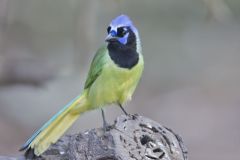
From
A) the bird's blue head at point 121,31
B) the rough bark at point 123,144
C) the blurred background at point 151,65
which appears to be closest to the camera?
the rough bark at point 123,144

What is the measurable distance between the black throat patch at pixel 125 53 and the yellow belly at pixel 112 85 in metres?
0.03

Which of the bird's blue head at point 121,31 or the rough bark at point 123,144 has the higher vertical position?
the bird's blue head at point 121,31

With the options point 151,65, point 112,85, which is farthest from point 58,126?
point 151,65

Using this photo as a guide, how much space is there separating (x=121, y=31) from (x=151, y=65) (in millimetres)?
7035

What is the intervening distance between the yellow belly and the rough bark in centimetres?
40

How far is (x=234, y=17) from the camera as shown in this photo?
1152cm

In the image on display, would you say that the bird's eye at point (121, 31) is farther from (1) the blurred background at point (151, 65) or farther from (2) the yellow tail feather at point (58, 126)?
(1) the blurred background at point (151, 65)

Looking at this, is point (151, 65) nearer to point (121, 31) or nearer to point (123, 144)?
point (121, 31)

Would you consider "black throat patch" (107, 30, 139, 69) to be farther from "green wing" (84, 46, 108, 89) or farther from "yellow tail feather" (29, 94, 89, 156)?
"yellow tail feather" (29, 94, 89, 156)

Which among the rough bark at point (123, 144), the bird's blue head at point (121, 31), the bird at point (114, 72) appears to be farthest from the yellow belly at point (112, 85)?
the rough bark at point (123, 144)

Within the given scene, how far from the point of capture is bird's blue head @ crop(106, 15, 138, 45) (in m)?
4.07

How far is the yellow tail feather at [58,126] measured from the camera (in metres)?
3.77

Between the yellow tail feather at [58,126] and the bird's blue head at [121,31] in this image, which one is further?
the bird's blue head at [121,31]

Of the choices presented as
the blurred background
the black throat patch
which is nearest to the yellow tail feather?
the black throat patch
